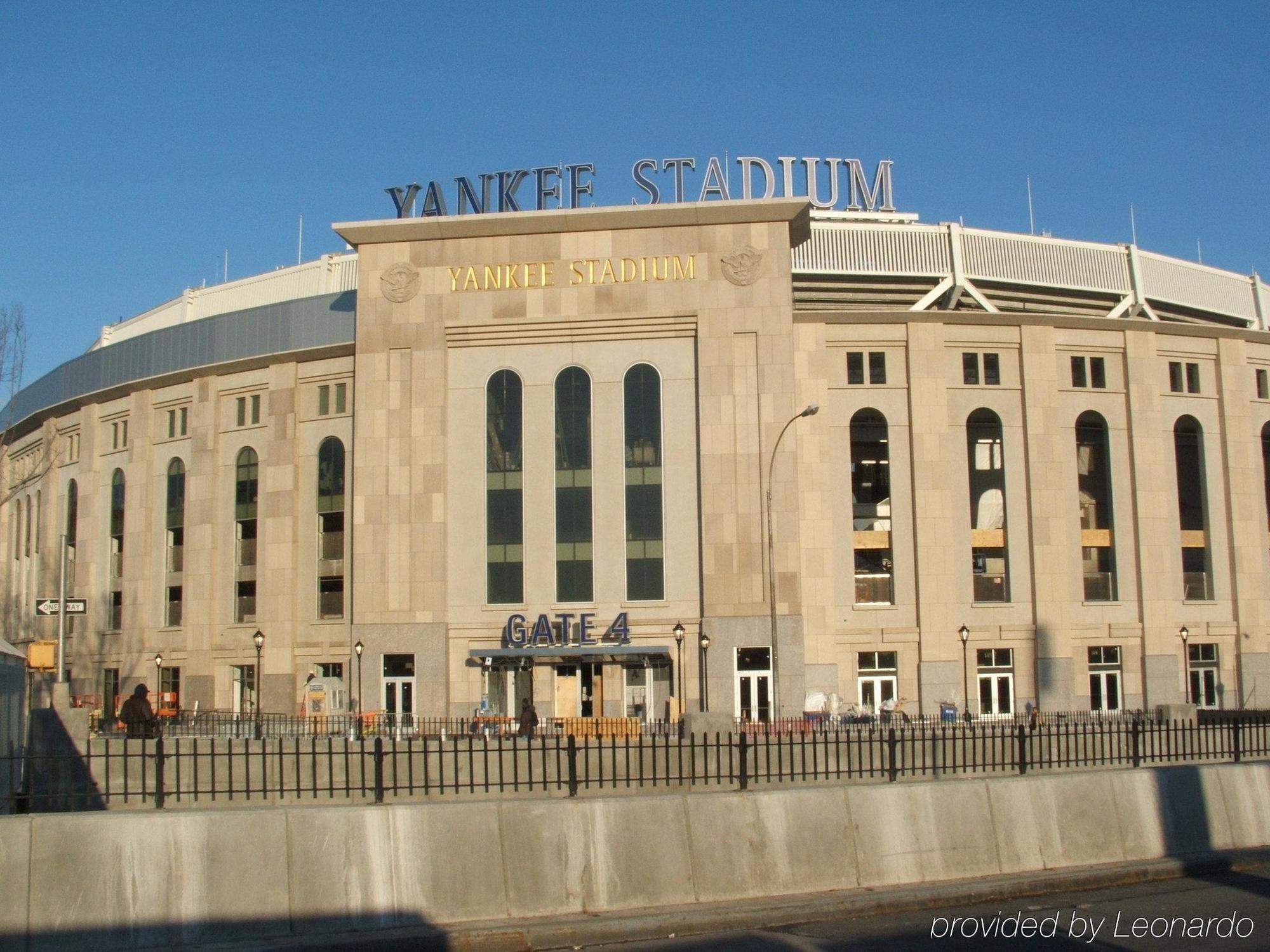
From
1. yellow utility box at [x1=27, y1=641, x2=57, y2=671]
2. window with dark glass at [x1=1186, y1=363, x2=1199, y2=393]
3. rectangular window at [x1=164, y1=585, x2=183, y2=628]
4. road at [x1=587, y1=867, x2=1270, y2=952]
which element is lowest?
road at [x1=587, y1=867, x2=1270, y2=952]

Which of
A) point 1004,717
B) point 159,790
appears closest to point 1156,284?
point 1004,717

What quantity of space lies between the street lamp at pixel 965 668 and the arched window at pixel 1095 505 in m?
6.85

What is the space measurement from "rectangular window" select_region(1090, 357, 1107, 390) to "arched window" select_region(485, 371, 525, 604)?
1082 inches

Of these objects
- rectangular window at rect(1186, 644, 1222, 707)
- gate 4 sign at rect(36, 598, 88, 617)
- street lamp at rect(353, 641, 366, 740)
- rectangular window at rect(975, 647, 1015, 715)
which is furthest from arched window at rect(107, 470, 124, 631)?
rectangular window at rect(1186, 644, 1222, 707)

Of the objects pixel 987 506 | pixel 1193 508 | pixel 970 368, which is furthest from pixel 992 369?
pixel 1193 508

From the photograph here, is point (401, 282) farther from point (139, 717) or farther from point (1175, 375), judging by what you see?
point (1175, 375)

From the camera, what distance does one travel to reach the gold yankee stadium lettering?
196 feet

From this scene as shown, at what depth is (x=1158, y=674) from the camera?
61.7 meters

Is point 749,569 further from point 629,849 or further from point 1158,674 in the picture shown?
point 629,849

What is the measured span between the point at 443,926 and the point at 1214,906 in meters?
9.69

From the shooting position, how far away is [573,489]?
5944 centimetres

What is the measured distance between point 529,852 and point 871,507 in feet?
156

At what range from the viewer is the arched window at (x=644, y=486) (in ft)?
192

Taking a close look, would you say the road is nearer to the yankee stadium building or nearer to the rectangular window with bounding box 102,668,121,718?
the yankee stadium building
